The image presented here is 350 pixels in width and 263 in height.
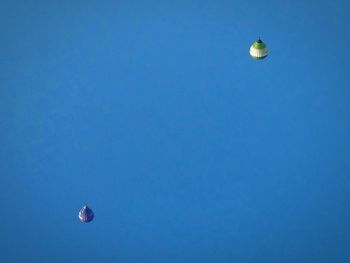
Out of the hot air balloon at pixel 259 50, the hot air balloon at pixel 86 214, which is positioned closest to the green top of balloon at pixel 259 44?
the hot air balloon at pixel 259 50

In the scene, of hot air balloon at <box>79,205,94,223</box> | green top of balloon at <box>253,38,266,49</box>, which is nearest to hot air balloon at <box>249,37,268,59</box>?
green top of balloon at <box>253,38,266,49</box>

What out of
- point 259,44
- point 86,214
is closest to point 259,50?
point 259,44

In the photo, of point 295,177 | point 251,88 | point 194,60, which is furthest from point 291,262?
point 194,60

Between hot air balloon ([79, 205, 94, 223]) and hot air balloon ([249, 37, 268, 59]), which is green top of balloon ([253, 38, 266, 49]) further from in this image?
hot air balloon ([79, 205, 94, 223])

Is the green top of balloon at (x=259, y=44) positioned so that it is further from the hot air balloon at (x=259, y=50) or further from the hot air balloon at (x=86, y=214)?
the hot air balloon at (x=86, y=214)

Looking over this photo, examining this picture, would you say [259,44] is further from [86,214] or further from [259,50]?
[86,214]

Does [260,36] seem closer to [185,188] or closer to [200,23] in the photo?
[200,23]
